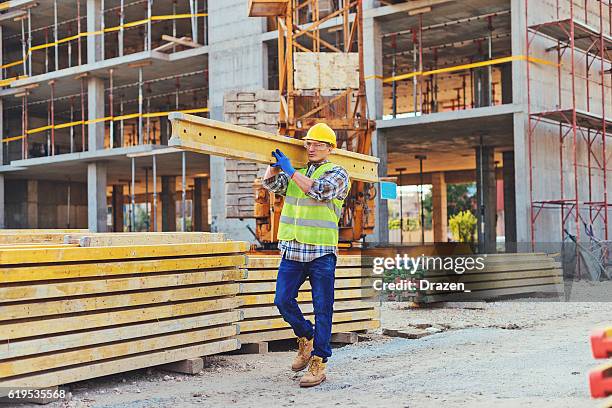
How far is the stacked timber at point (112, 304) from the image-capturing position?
195 inches

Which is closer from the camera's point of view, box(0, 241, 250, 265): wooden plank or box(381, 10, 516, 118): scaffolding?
box(0, 241, 250, 265): wooden plank

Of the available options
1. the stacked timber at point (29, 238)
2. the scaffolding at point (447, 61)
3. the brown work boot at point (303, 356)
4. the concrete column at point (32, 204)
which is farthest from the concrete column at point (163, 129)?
the brown work boot at point (303, 356)

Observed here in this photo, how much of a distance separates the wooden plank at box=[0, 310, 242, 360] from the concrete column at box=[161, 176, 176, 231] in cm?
2704

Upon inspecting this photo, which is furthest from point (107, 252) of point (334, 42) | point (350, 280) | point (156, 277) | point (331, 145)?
point (334, 42)

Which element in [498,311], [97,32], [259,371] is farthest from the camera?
[97,32]

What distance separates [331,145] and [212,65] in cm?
1713

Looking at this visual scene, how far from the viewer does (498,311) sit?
11.1 metres

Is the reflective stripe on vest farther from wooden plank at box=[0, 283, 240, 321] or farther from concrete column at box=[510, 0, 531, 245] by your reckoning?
concrete column at box=[510, 0, 531, 245]

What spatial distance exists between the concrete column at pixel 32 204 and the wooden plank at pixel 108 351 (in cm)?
2623

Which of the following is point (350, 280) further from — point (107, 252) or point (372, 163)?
point (107, 252)

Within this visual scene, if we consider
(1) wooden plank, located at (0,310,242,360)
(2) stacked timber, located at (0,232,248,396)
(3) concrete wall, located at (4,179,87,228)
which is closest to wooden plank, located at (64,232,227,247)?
(2) stacked timber, located at (0,232,248,396)

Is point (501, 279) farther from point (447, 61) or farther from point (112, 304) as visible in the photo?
point (447, 61)

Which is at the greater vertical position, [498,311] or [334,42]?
[334,42]

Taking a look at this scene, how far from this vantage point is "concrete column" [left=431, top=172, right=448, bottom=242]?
34.0 m
